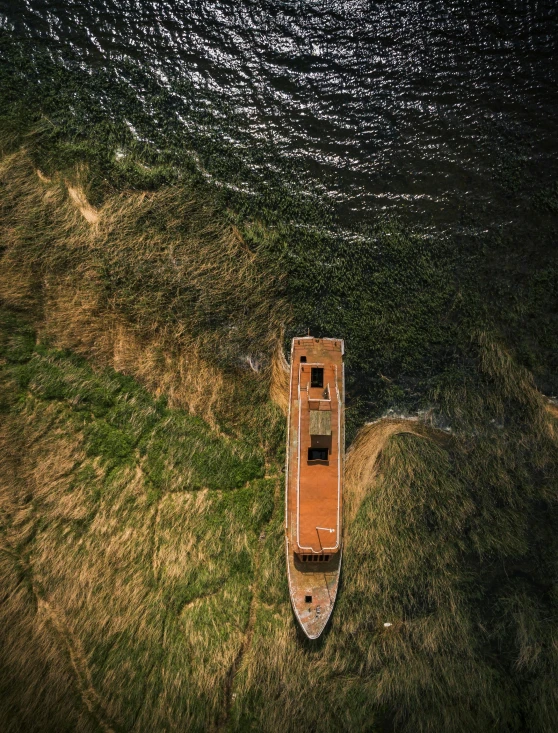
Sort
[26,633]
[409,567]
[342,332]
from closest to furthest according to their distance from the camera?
[26,633], [409,567], [342,332]

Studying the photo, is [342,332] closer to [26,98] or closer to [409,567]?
[409,567]

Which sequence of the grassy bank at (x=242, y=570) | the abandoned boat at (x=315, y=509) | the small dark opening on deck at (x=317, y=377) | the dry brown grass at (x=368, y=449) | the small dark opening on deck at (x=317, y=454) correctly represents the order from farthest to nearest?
the dry brown grass at (x=368, y=449)
the small dark opening on deck at (x=317, y=377)
the small dark opening on deck at (x=317, y=454)
the grassy bank at (x=242, y=570)
the abandoned boat at (x=315, y=509)

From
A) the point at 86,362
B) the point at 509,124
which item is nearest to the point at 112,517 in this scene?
the point at 86,362

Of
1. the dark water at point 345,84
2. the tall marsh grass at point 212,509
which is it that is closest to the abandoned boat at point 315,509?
the tall marsh grass at point 212,509

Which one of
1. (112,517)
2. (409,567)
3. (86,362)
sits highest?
(86,362)

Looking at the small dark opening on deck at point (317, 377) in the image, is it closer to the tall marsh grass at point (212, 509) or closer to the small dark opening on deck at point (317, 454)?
the tall marsh grass at point (212, 509)

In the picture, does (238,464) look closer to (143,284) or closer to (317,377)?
(317,377)
